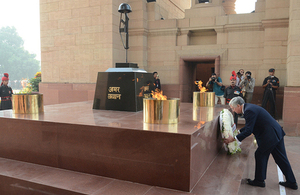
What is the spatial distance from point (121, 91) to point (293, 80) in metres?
4.73

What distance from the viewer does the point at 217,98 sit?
291 inches

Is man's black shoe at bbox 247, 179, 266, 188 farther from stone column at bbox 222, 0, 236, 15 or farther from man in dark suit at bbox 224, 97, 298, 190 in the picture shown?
stone column at bbox 222, 0, 236, 15

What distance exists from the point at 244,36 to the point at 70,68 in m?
6.82

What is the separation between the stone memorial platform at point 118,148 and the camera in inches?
95.2

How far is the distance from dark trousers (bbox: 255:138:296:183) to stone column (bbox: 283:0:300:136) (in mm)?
→ 3703

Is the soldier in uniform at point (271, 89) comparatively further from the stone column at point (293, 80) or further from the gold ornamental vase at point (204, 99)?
the gold ornamental vase at point (204, 99)

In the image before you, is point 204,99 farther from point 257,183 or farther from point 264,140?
point 257,183

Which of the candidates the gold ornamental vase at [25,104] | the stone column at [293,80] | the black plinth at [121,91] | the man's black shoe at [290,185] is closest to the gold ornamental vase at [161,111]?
the black plinth at [121,91]

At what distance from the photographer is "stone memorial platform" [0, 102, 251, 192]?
95.2 inches

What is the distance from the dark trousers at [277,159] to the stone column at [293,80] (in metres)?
3.70

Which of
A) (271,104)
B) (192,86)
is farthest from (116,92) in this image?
(192,86)

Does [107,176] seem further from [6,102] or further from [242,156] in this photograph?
[6,102]

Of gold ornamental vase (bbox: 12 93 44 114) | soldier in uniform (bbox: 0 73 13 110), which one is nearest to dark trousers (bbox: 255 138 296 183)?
gold ornamental vase (bbox: 12 93 44 114)

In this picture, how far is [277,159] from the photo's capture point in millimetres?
3350
